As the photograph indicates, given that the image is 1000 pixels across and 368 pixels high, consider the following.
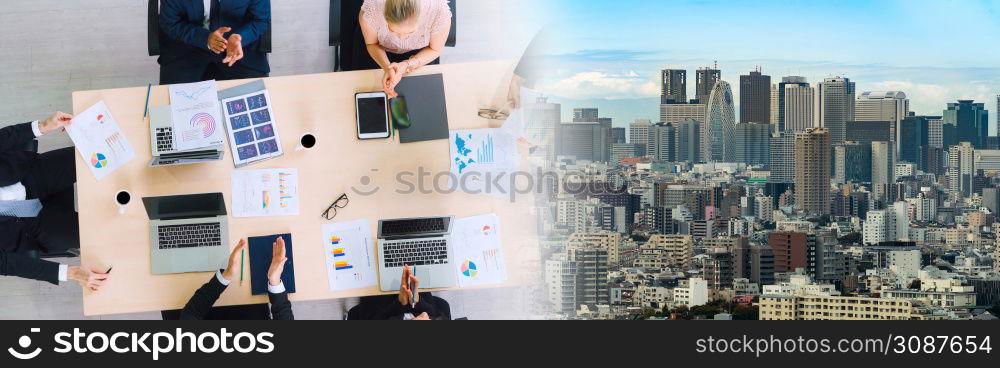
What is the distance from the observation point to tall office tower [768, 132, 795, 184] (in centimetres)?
408

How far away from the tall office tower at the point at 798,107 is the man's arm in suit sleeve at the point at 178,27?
318cm

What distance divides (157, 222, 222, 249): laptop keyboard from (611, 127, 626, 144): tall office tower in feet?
6.74

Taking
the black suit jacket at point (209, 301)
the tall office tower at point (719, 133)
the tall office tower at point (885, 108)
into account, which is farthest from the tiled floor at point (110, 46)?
the tall office tower at point (885, 108)

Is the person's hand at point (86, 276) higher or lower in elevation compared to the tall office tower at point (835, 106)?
lower

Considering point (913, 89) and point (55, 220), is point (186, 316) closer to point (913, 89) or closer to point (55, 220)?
point (55, 220)

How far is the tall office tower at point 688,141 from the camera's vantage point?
3.92 metres

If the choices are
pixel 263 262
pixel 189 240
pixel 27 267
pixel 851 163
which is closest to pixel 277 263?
pixel 263 262

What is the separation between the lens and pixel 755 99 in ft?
13.3

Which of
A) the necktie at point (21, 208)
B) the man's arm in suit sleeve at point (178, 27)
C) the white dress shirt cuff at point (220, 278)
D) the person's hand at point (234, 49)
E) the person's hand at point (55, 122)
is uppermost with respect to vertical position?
Answer: the man's arm in suit sleeve at point (178, 27)

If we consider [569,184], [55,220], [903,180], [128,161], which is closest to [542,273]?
[569,184]

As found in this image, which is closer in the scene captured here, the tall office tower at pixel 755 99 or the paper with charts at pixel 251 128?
the paper with charts at pixel 251 128

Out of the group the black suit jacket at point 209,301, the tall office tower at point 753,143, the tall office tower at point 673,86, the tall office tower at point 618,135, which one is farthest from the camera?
the tall office tower at point 753,143

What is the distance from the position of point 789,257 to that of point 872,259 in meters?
0.50

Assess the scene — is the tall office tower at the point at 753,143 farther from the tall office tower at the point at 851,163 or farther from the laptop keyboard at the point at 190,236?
the laptop keyboard at the point at 190,236
